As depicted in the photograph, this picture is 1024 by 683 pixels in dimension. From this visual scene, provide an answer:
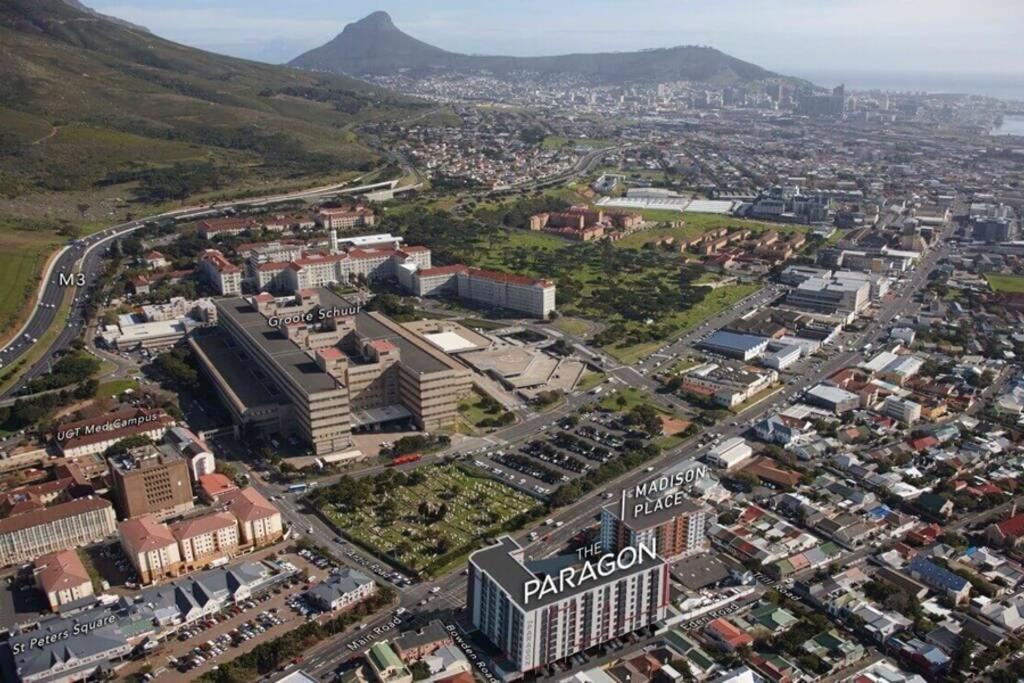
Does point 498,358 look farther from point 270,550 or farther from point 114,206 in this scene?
point 114,206

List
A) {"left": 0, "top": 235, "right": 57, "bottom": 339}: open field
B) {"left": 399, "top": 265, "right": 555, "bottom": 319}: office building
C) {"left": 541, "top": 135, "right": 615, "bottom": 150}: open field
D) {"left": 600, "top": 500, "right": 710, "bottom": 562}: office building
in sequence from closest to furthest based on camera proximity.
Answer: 1. {"left": 600, "top": 500, "right": 710, "bottom": 562}: office building
2. {"left": 0, "top": 235, "right": 57, "bottom": 339}: open field
3. {"left": 399, "top": 265, "right": 555, "bottom": 319}: office building
4. {"left": 541, "top": 135, "right": 615, "bottom": 150}: open field

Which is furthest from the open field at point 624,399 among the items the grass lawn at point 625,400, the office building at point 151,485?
the office building at point 151,485

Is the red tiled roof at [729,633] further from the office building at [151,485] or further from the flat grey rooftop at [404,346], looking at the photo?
the office building at [151,485]

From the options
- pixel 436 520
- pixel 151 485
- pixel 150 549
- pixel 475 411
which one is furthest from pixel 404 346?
pixel 150 549

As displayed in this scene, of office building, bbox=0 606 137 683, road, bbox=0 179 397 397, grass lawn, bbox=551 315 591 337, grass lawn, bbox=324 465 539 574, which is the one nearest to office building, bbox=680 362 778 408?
grass lawn, bbox=551 315 591 337

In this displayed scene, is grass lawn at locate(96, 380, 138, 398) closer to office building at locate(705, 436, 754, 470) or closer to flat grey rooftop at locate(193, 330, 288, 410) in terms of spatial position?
flat grey rooftop at locate(193, 330, 288, 410)

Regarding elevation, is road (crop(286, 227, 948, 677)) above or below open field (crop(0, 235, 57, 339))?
below

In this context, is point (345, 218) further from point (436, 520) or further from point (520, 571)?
point (520, 571)
